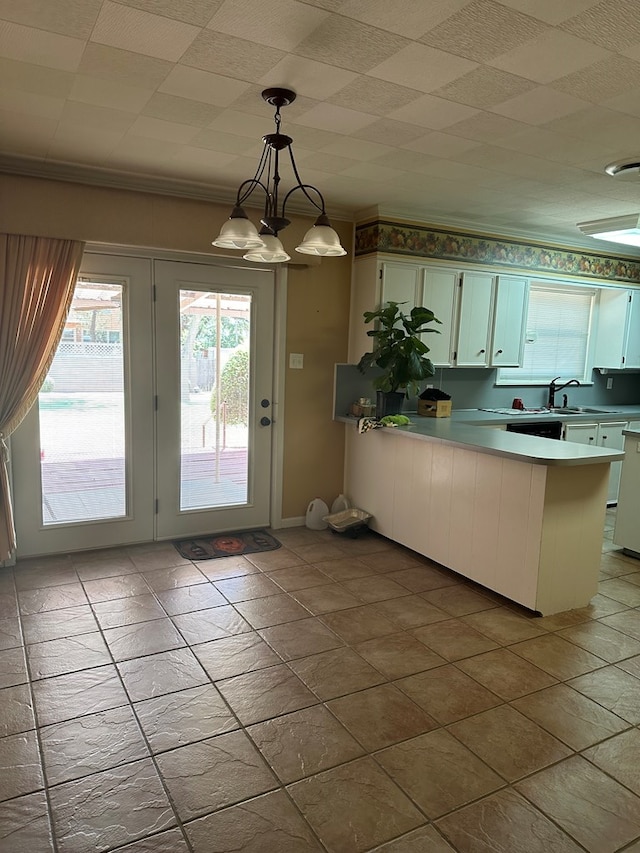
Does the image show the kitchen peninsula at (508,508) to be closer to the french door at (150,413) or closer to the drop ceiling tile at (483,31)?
the french door at (150,413)

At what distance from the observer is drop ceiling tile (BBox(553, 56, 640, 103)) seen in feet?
7.01

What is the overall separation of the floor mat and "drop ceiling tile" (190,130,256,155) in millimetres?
2583

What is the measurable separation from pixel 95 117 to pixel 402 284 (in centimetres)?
249

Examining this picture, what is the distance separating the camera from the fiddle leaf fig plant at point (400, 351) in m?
4.22

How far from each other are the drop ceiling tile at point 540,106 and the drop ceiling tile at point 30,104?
6.40 ft

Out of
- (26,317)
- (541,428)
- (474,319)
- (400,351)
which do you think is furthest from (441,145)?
(541,428)

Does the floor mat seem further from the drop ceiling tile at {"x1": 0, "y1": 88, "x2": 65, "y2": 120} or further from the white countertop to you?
the drop ceiling tile at {"x1": 0, "y1": 88, "x2": 65, "y2": 120}

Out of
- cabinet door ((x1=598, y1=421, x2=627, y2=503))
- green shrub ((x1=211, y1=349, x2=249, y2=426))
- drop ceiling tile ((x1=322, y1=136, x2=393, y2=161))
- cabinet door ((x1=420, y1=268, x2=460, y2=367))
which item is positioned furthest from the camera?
cabinet door ((x1=598, y1=421, x2=627, y2=503))

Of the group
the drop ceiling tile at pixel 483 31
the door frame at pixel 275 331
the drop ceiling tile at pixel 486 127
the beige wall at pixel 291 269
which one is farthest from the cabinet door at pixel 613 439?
the drop ceiling tile at pixel 483 31

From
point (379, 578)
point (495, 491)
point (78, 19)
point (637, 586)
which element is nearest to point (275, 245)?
point (78, 19)

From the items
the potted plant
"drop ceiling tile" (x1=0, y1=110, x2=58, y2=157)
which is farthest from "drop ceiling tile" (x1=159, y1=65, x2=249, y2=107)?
the potted plant

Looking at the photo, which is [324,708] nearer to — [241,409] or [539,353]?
[241,409]

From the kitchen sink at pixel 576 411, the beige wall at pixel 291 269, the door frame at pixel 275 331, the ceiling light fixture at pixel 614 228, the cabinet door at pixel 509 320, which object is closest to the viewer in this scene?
the beige wall at pixel 291 269

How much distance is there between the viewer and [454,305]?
4.88 meters
